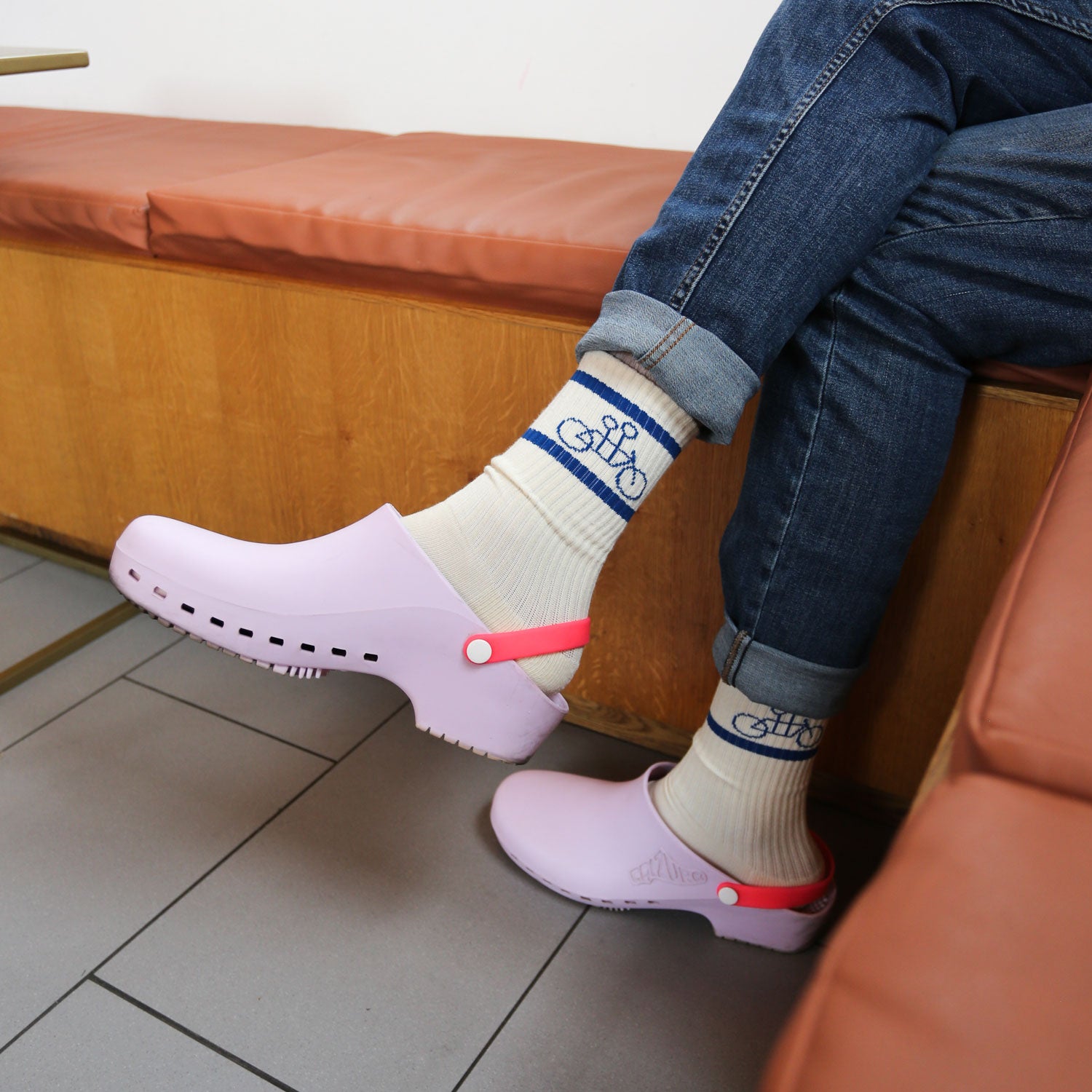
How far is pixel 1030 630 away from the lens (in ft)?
1.03

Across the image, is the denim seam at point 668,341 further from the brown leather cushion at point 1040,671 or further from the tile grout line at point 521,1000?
the tile grout line at point 521,1000

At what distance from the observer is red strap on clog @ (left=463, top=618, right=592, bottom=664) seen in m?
0.61

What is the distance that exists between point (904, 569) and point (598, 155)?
64 centimetres

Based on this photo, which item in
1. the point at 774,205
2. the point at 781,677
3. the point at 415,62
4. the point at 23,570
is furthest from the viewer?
the point at 415,62

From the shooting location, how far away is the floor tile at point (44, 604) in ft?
3.65

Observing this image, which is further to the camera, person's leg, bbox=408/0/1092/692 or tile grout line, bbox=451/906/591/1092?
tile grout line, bbox=451/906/591/1092

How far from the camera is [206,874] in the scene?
2.62ft

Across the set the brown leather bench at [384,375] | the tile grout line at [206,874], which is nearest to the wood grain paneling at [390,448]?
the brown leather bench at [384,375]

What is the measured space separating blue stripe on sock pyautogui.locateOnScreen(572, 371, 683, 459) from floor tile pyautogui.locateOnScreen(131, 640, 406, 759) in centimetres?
51

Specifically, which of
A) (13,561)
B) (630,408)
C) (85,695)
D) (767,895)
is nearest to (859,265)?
(630,408)

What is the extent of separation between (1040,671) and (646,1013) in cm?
50

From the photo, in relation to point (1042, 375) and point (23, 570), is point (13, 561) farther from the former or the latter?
point (1042, 375)

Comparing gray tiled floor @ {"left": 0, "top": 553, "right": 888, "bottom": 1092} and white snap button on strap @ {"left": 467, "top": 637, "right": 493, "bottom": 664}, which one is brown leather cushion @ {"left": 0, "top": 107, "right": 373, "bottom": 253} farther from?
white snap button on strap @ {"left": 467, "top": 637, "right": 493, "bottom": 664}

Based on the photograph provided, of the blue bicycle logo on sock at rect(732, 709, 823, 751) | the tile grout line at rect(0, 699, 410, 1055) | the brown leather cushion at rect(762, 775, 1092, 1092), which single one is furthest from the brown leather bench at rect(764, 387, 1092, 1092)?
the tile grout line at rect(0, 699, 410, 1055)
